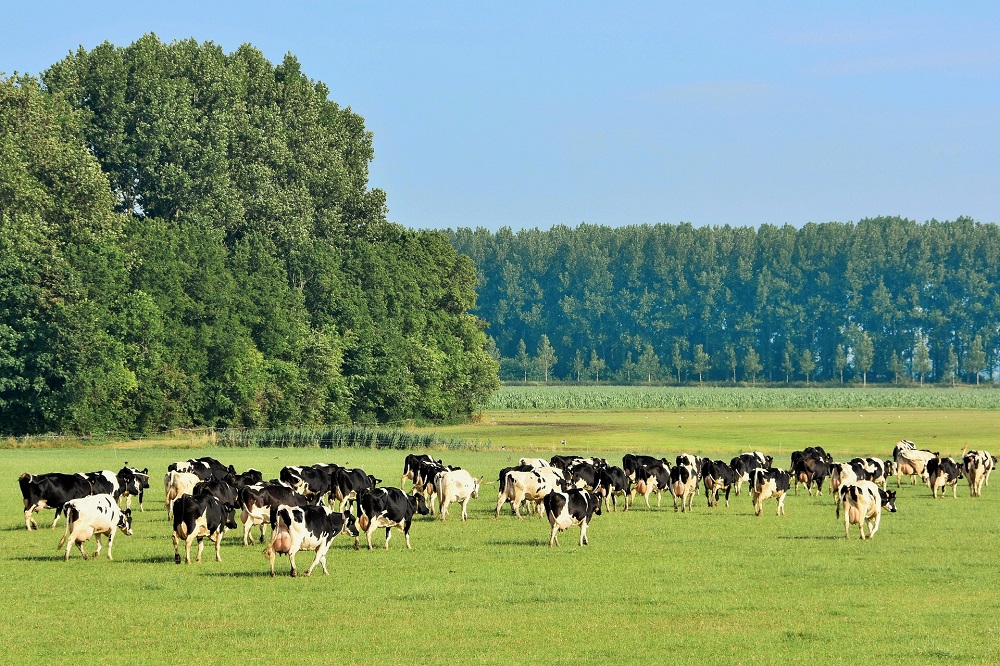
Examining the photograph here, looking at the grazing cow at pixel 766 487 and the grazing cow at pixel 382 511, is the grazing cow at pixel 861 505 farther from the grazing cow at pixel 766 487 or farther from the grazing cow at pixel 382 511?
the grazing cow at pixel 382 511

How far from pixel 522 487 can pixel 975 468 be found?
17.3 metres

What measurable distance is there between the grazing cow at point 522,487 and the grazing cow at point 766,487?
553 cm

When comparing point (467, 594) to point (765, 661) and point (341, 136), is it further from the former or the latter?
point (341, 136)

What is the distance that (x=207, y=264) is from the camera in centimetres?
9075

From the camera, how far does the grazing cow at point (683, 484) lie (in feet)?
126

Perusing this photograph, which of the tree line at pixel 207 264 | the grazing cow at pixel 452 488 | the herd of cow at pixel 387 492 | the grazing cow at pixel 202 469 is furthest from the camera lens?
the tree line at pixel 207 264

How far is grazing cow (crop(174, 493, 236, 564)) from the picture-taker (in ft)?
86.4

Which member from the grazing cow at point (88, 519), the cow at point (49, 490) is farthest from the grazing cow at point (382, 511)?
the cow at point (49, 490)

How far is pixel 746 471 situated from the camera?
44.5m

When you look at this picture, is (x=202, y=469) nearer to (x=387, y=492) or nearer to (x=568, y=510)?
(x=387, y=492)

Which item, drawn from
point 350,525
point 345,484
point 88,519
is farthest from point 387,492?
point 345,484

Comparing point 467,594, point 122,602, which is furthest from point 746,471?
point 122,602

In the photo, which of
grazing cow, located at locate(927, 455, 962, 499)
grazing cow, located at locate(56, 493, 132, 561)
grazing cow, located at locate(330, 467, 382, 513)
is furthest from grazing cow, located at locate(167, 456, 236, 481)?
grazing cow, located at locate(927, 455, 962, 499)

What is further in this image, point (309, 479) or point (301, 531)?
point (309, 479)
